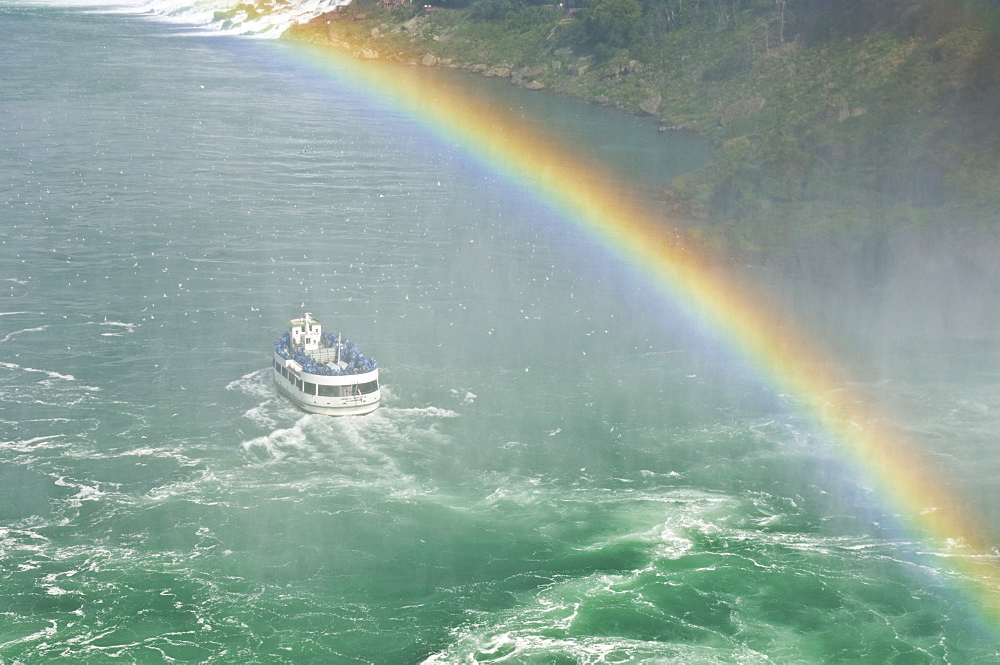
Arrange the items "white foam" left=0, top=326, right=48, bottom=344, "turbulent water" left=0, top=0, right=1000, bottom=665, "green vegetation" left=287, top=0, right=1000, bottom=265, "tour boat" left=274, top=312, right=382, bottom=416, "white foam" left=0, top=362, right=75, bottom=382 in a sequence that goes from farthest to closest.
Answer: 1. "green vegetation" left=287, top=0, right=1000, bottom=265
2. "white foam" left=0, top=326, right=48, bottom=344
3. "white foam" left=0, top=362, right=75, bottom=382
4. "tour boat" left=274, top=312, right=382, bottom=416
5. "turbulent water" left=0, top=0, right=1000, bottom=665

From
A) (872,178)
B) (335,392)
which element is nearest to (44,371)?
(335,392)

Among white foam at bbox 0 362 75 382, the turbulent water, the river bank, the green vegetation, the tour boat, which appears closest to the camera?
the turbulent water

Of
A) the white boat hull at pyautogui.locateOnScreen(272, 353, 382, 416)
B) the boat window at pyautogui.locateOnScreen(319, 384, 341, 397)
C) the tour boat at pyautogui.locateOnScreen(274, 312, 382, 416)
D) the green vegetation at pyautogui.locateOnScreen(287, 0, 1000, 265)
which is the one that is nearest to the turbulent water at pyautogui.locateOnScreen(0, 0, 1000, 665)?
the white boat hull at pyautogui.locateOnScreen(272, 353, 382, 416)

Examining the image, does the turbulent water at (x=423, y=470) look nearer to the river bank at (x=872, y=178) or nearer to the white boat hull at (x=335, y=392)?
the white boat hull at (x=335, y=392)

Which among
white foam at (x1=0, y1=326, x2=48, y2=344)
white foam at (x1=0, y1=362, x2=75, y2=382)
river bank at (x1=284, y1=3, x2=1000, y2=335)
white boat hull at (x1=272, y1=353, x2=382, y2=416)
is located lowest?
white foam at (x1=0, y1=362, x2=75, y2=382)

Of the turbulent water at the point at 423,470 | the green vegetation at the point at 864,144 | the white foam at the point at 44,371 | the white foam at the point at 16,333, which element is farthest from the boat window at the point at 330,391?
the green vegetation at the point at 864,144

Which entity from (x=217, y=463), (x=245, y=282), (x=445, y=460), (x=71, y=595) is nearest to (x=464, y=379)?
(x=445, y=460)

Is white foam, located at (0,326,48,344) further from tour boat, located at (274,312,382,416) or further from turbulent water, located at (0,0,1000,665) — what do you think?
tour boat, located at (274,312,382,416)
